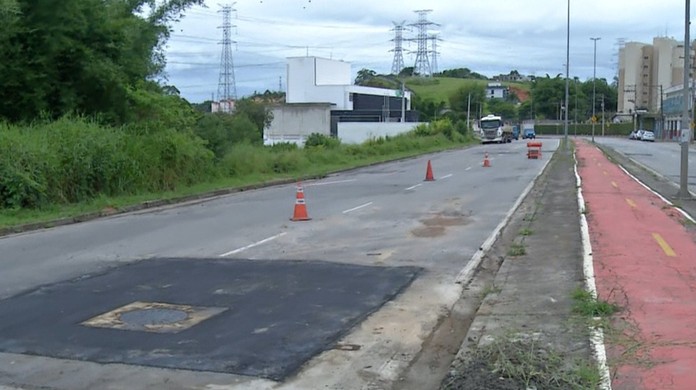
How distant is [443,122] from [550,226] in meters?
66.5

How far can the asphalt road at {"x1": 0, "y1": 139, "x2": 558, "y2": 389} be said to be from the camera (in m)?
6.68

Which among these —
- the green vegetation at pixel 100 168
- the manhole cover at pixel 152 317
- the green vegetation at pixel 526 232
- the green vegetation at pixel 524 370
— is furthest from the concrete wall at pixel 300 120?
the green vegetation at pixel 524 370

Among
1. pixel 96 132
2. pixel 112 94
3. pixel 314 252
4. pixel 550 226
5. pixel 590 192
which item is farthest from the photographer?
pixel 112 94

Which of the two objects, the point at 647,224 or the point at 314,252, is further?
the point at 647,224

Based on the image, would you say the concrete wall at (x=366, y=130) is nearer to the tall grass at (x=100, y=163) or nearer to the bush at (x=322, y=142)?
the bush at (x=322, y=142)

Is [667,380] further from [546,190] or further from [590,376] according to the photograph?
[546,190]

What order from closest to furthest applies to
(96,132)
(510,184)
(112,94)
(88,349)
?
(88,349) → (96,132) → (112,94) → (510,184)

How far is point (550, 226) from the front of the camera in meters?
15.2

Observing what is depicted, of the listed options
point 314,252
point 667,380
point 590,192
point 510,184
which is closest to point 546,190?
point 590,192

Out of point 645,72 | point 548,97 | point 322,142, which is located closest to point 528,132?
point 645,72

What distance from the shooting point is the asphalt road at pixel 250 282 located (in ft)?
21.9

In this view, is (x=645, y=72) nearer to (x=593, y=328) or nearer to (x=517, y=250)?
(x=517, y=250)

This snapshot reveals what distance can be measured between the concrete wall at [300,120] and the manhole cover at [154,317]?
9563 cm

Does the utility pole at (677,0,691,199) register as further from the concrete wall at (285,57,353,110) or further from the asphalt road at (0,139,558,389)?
the concrete wall at (285,57,353,110)
